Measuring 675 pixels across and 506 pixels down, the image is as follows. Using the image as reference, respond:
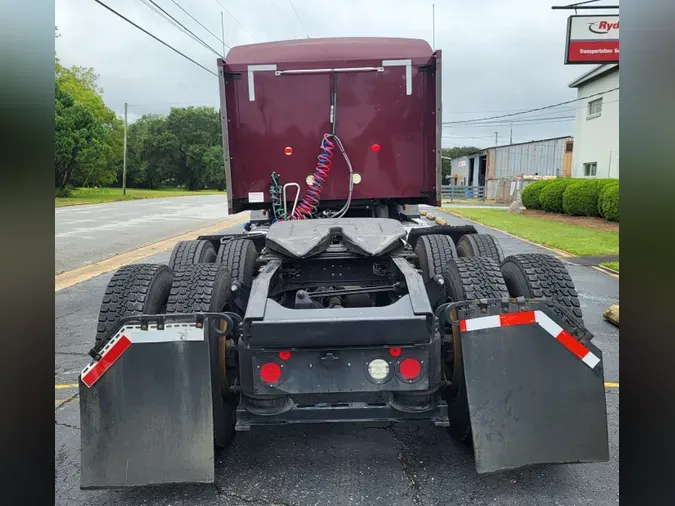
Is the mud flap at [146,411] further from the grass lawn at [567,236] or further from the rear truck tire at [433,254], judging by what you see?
the grass lawn at [567,236]

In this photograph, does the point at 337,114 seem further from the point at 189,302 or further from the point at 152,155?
the point at 152,155

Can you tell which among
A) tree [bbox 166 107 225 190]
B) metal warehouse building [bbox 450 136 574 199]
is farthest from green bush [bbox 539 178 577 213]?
tree [bbox 166 107 225 190]

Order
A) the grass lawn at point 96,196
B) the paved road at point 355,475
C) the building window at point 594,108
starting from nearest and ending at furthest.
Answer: the paved road at point 355,475 → the building window at point 594,108 → the grass lawn at point 96,196

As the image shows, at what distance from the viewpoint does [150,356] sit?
105 inches

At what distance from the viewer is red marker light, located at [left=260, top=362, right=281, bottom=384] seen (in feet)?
9.01

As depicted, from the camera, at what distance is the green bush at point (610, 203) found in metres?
17.2

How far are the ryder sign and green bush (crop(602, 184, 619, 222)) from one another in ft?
16.1

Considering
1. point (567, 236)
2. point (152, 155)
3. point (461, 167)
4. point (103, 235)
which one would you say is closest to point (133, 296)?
point (567, 236)

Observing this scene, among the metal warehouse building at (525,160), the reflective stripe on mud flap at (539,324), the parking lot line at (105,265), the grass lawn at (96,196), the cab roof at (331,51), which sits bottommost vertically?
the parking lot line at (105,265)

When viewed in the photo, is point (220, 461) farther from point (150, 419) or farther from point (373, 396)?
point (373, 396)

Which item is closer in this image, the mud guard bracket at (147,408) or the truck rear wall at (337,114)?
the mud guard bracket at (147,408)

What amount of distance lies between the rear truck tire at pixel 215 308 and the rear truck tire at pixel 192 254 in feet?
3.26

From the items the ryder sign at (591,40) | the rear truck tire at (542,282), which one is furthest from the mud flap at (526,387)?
the ryder sign at (591,40)
